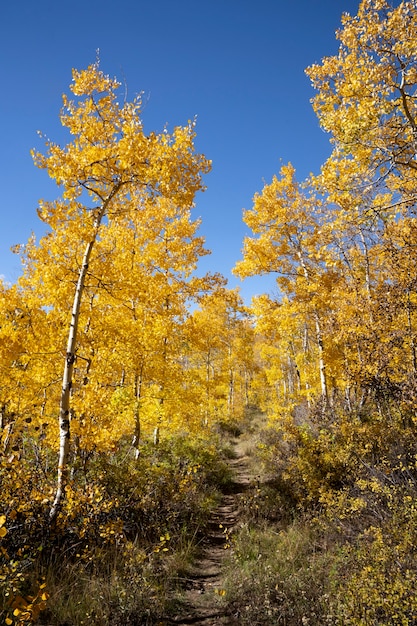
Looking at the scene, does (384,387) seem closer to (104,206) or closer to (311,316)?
(311,316)

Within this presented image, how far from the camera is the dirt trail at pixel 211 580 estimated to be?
176 inches

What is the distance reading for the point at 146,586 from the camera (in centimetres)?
463

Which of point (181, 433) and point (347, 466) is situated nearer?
point (347, 466)

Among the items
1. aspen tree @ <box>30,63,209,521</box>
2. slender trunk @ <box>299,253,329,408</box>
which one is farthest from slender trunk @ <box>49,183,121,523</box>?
Answer: slender trunk @ <box>299,253,329,408</box>

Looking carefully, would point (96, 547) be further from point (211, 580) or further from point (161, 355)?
point (161, 355)

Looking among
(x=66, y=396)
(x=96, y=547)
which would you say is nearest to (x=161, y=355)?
(x=66, y=396)

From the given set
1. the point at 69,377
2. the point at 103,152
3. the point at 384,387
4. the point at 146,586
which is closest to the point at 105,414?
the point at 69,377

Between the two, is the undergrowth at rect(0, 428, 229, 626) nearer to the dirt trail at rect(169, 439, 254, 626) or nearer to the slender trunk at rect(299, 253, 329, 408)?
the dirt trail at rect(169, 439, 254, 626)

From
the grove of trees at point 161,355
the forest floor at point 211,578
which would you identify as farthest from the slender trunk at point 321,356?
the forest floor at point 211,578

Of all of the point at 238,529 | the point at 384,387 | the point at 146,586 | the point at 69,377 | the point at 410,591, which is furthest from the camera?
the point at 384,387

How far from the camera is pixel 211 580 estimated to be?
5598mm

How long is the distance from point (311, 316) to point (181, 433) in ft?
26.6

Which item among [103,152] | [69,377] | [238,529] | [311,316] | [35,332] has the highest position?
[103,152]

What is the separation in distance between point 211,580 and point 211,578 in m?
0.08
